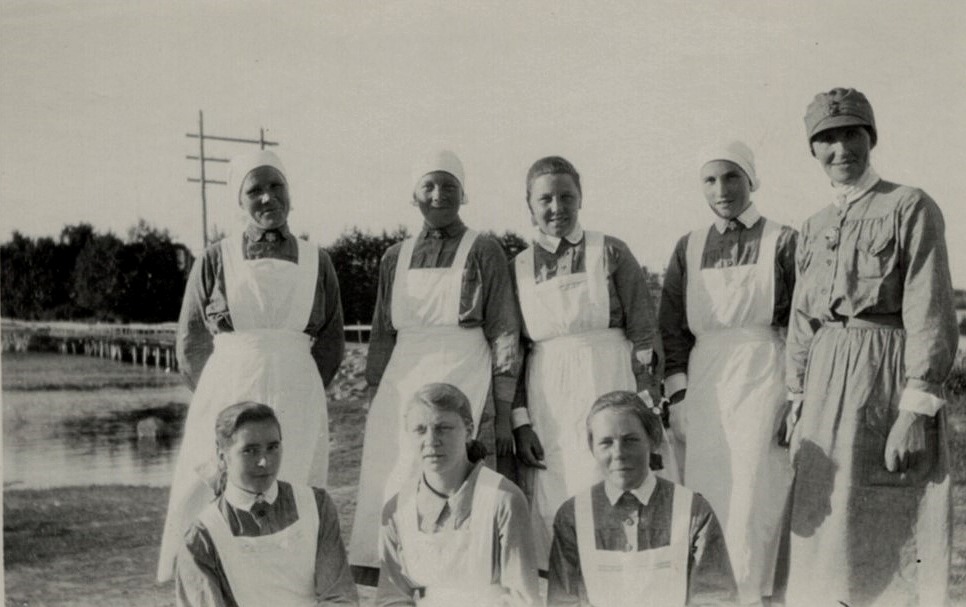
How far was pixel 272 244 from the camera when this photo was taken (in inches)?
145

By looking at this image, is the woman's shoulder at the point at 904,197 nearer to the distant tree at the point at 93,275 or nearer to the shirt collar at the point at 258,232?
the shirt collar at the point at 258,232

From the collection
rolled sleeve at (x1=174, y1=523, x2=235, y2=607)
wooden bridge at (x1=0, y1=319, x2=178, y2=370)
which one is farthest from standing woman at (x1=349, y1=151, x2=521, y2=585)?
wooden bridge at (x1=0, y1=319, x2=178, y2=370)

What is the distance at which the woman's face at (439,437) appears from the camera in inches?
123

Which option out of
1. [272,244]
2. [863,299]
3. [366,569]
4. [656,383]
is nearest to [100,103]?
[272,244]

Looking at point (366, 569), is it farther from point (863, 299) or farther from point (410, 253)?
point (863, 299)

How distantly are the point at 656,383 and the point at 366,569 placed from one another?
135 centimetres

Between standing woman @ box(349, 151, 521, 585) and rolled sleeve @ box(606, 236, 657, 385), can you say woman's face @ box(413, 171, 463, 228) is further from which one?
rolled sleeve @ box(606, 236, 657, 385)

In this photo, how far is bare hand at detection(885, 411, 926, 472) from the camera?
2.97 metres

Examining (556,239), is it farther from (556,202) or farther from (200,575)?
(200,575)

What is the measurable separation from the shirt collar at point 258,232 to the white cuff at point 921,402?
233 centimetres

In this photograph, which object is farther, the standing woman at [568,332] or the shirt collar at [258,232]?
the shirt collar at [258,232]

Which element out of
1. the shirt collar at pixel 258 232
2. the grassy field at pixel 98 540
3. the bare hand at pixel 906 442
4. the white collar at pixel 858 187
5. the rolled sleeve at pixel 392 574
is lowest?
the grassy field at pixel 98 540

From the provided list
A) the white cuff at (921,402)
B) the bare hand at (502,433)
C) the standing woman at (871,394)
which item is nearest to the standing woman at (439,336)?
the bare hand at (502,433)

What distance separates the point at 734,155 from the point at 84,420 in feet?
21.3
